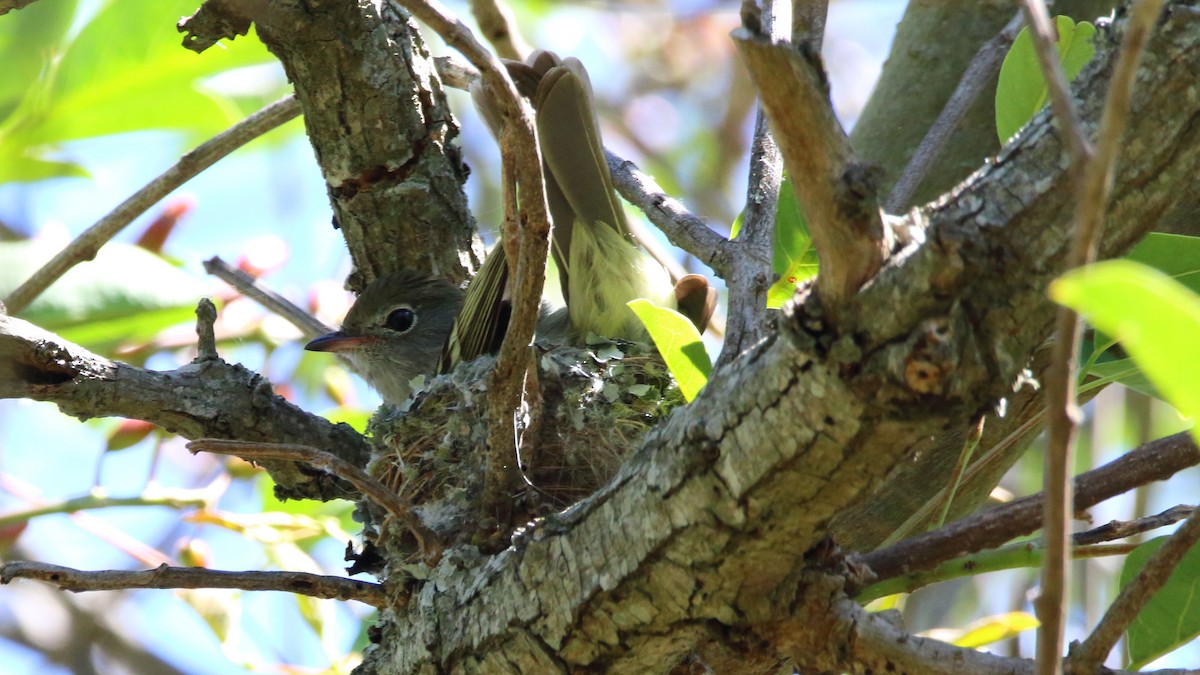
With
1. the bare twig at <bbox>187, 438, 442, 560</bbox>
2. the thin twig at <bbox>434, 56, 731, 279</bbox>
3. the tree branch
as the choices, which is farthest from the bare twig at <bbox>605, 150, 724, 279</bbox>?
the tree branch

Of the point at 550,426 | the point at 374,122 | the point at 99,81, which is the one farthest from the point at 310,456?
the point at 99,81

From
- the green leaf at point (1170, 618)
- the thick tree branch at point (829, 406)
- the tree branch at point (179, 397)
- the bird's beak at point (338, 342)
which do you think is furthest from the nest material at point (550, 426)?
the green leaf at point (1170, 618)

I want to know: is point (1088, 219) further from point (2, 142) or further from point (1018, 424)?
point (2, 142)

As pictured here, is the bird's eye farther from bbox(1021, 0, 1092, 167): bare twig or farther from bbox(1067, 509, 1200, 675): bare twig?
bbox(1021, 0, 1092, 167): bare twig

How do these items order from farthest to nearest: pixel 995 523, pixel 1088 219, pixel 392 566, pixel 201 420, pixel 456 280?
pixel 456 280
pixel 201 420
pixel 392 566
pixel 995 523
pixel 1088 219

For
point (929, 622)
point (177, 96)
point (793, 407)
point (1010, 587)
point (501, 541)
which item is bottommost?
point (793, 407)

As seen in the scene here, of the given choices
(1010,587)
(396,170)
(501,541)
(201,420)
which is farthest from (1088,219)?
(1010,587)

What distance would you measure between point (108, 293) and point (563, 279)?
4.61 ft

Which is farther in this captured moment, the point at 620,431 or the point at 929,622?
the point at 929,622

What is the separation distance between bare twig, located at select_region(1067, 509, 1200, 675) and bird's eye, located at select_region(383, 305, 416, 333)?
2.91m

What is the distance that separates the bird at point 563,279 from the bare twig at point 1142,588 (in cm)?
171

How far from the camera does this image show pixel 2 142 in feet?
11.0

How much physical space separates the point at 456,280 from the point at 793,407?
236 centimetres

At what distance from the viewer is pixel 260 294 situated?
11.8 ft
